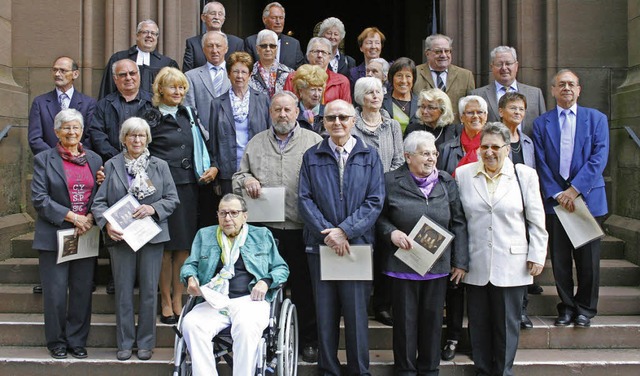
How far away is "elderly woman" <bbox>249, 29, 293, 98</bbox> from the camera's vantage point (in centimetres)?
613

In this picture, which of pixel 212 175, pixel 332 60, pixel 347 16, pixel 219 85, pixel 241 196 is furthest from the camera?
pixel 347 16

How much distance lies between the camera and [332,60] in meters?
6.85

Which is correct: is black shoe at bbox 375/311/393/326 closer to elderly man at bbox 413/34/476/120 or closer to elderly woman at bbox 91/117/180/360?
elderly woman at bbox 91/117/180/360

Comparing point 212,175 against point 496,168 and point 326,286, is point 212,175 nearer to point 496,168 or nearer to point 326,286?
point 326,286

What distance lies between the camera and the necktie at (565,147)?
5.52 m

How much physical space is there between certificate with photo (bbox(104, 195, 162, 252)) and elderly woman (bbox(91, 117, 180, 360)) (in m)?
0.05

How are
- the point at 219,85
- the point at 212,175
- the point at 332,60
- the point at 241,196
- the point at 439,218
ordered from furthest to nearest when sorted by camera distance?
the point at 332,60 < the point at 219,85 < the point at 212,175 < the point at 241,196 < the point at 439,218

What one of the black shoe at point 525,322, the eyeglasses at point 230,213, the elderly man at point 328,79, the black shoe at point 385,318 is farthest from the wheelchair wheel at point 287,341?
the elderly man at point 328,79

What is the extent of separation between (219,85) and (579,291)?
3.54 m

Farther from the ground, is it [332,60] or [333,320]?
[332,60]

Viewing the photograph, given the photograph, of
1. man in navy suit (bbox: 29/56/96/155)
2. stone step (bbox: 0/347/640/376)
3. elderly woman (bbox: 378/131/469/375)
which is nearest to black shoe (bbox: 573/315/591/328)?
stone step (bbox: 0/347/640/376)

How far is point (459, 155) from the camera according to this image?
526 cm

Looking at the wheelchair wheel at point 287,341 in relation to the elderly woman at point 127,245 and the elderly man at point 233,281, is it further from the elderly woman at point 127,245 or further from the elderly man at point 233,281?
the elderly woman at point 127,245

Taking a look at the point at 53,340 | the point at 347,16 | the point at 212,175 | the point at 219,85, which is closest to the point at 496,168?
the point at 212,175
